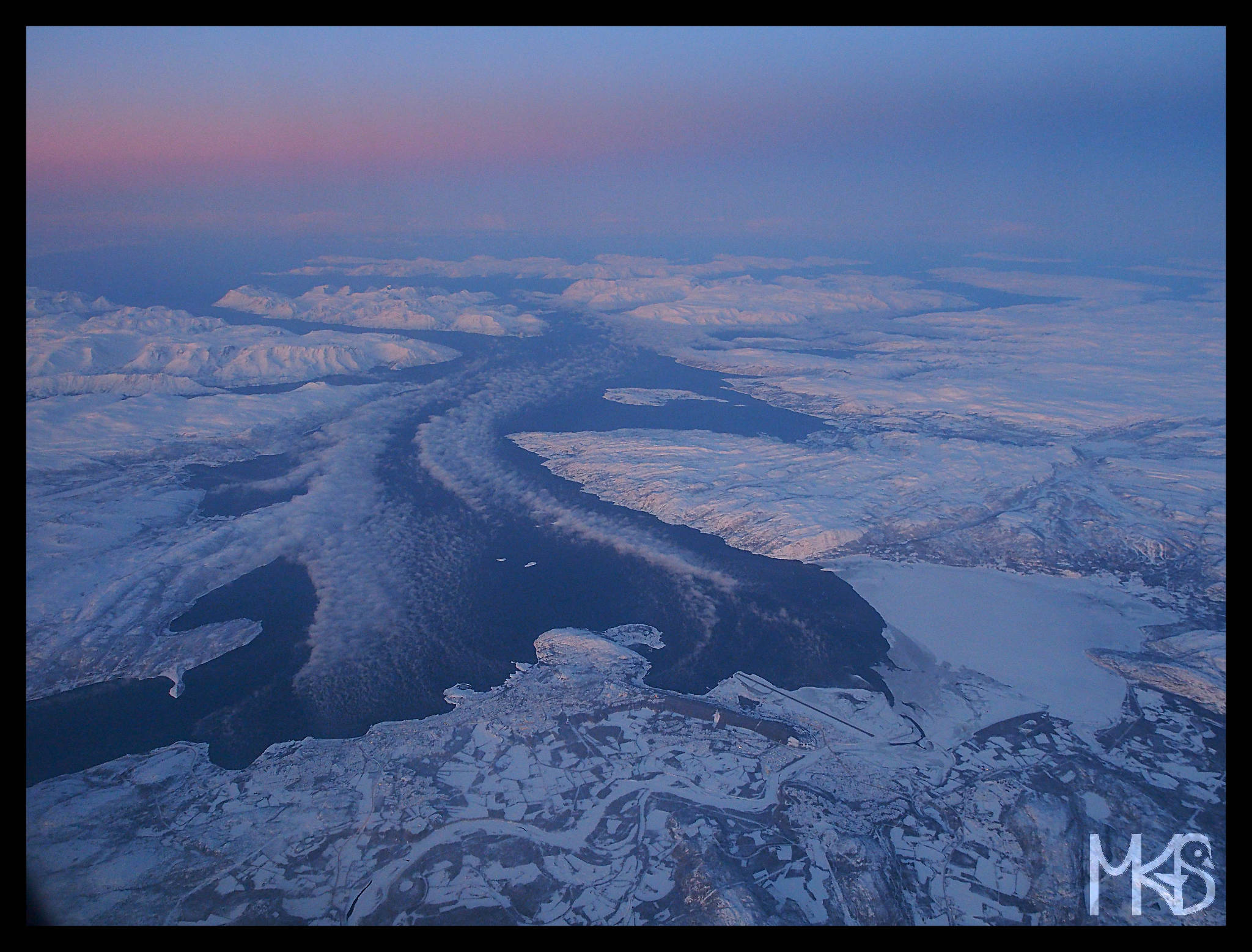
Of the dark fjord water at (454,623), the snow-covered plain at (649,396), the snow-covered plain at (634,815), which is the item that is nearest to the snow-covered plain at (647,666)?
the snow-covered plain at (634,815)

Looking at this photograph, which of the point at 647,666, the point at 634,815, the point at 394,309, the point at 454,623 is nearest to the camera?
the point at 634,815

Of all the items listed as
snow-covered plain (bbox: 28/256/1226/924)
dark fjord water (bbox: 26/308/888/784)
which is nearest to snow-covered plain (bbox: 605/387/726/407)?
snow-covered plain (bbox: 28/256/1226/924)

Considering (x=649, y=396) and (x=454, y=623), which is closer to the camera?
(x=454, y=623)

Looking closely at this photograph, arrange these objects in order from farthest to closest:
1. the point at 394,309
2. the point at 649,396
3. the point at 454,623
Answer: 1. the point at 394,309
2. the point at 649,396
3. the point at 454,623

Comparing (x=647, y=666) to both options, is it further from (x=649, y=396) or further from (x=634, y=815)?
(x=649, y=396)

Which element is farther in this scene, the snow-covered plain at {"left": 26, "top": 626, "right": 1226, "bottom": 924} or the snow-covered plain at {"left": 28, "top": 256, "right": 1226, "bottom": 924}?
the snow-covered plain at {"left": 28, "top": 256, "right": 1226, "bottom": 924}

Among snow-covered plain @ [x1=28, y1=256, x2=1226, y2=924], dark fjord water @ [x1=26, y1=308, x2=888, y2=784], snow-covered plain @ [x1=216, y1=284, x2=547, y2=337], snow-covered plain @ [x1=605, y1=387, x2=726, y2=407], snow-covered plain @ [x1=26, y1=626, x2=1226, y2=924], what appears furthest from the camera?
snow-covered plain @ [x1=216, y1=284, x2=547, y2=337]

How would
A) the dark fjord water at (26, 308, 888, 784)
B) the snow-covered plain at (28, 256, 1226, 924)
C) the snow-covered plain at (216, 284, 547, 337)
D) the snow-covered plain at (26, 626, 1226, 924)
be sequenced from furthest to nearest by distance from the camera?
the snow-covered plain at (216, 284, 547, 337) → the dark fjord water at (26, 308, 888, 784) → the snow-covered plain at (28, 256, 1226, 924) → the snow-covered plain at (26, 626, 1226, 924)

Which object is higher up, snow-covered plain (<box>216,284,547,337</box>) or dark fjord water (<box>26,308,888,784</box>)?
snow-covered plain (<box>216,284,547,337</box>)

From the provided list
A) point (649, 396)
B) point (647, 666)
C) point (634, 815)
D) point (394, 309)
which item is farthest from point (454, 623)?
point (394, 309)

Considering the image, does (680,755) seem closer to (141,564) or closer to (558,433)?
(141,564)

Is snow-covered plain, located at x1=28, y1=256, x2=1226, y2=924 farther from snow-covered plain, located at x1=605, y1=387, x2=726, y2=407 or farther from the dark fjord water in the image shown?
snow-covered plain, located at x1=605, y1=387, x2=726, y2=407
